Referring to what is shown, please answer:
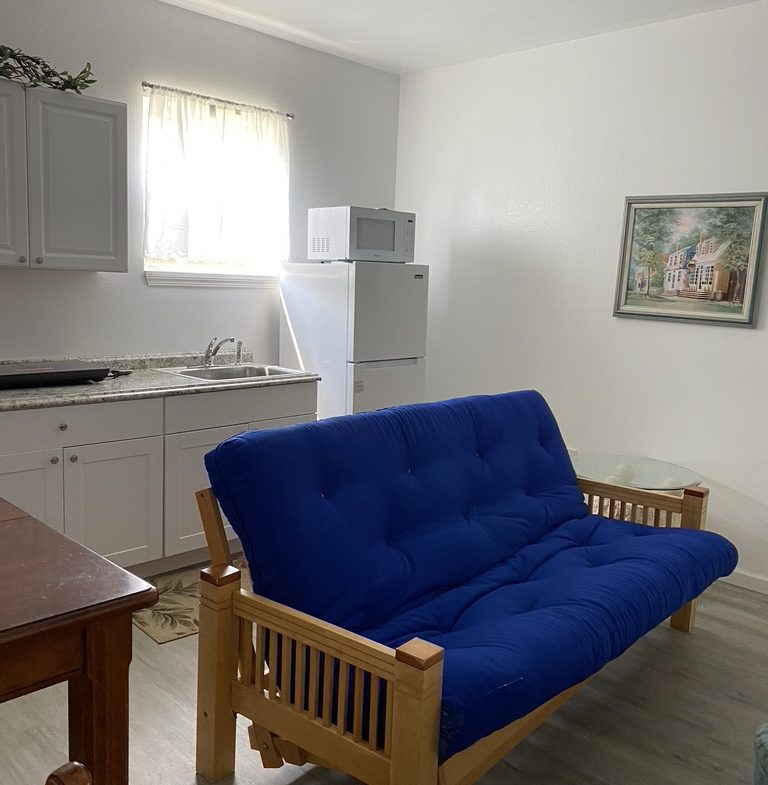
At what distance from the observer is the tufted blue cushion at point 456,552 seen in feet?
6.17

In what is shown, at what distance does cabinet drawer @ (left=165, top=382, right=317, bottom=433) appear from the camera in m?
3.43

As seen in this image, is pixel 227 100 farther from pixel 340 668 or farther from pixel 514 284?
pixel 340 668

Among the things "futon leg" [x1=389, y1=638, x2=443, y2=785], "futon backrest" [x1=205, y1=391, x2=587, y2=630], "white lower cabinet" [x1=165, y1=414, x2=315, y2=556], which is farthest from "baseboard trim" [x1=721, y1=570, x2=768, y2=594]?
"futon leg" [x1=389, y1=638, x2=443, y2=785]

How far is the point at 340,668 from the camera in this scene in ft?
5.87

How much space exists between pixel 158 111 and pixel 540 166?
209 cm

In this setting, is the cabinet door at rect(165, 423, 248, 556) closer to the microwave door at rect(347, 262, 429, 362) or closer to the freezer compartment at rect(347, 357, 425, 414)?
the freezer compartment at rect(347, 357, 425, 414)

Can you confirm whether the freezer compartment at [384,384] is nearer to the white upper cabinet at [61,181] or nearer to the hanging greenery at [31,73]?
the white upper cabinet at [61,181]

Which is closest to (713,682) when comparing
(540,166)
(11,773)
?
(11,773)

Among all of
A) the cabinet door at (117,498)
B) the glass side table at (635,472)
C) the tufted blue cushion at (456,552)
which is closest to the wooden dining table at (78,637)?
the tufted blue cushion at (456,552)

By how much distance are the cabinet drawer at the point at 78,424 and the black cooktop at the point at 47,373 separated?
24cm

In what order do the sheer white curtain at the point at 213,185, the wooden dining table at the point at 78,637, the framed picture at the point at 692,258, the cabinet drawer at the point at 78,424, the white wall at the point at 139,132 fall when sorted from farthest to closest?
the sheer white curtain at the point at 213,185, the framed picture at the point at 692,258, the white wall at the point at 139,132, the cabinet drawer at the point at 78,424, the wooden dining table at the point at 78,637

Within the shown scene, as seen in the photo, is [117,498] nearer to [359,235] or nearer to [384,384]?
[384,384]

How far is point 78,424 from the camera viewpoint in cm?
312

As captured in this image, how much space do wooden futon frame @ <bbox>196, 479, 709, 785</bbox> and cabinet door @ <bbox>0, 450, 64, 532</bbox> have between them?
4.06 feet
